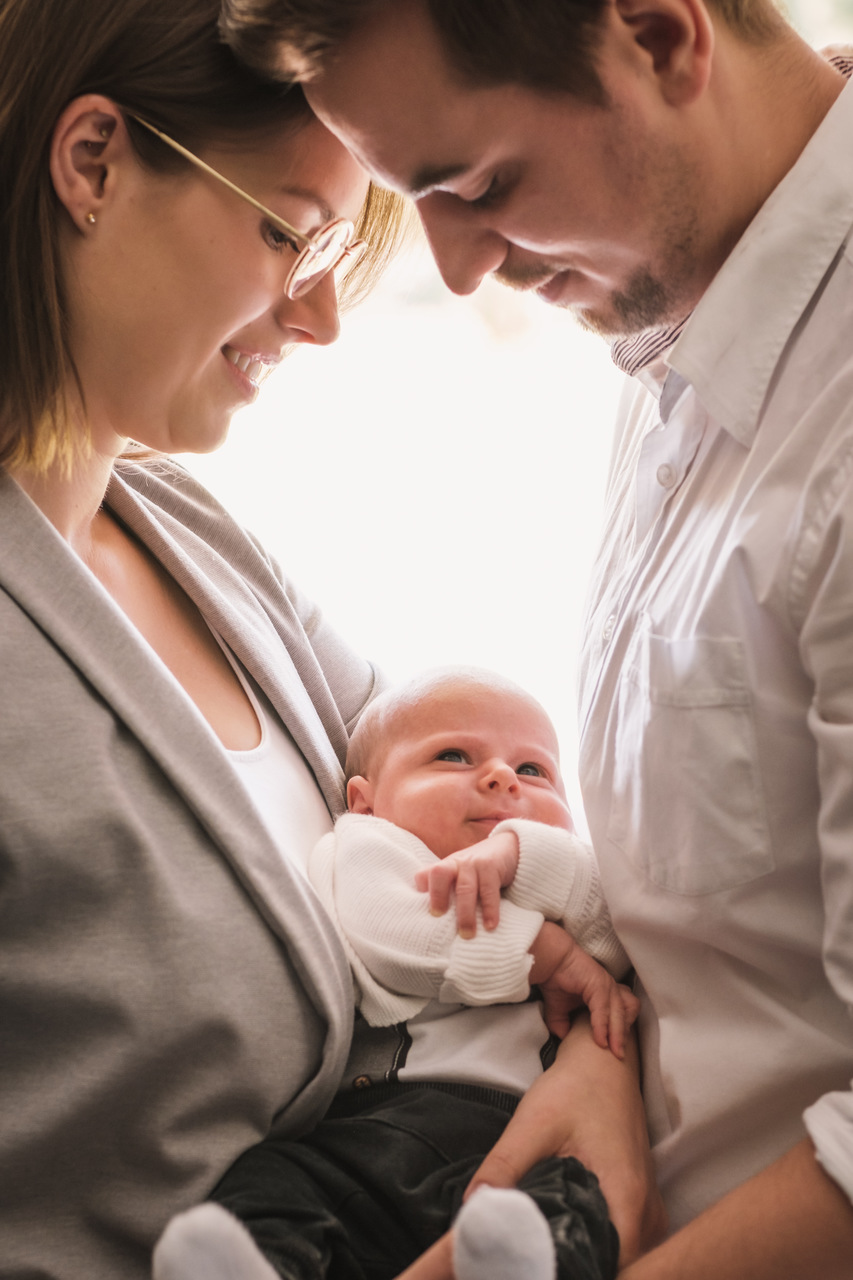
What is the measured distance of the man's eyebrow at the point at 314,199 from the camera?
1.34 meters

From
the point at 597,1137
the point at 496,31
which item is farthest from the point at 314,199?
the point at 597,1137

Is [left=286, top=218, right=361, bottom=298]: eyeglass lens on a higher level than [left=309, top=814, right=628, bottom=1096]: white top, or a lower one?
higher

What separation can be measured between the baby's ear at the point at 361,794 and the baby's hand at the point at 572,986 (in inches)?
15.3

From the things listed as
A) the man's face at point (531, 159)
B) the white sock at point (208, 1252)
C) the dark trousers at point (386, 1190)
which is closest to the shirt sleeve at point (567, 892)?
the dark trousers at point (386, 1190)

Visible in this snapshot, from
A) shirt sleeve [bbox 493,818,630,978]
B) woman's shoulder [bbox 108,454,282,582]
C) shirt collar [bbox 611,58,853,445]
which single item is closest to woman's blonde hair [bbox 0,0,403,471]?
woman's shoulder [bbox 108,454,282,582]

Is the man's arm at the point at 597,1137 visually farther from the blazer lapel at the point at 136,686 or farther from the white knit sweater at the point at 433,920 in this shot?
the blazer lapel at the point at 136,686

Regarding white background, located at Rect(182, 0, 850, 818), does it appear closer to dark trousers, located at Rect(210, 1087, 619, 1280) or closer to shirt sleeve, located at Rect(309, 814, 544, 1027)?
shirt sleeve, located at Rect(309, 814, 544, 1027)

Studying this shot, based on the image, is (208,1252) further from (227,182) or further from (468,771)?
(227,182)

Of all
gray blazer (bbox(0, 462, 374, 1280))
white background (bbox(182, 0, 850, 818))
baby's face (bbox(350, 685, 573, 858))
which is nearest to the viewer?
gray blazer (bbox(0, 462, 374, 1280))

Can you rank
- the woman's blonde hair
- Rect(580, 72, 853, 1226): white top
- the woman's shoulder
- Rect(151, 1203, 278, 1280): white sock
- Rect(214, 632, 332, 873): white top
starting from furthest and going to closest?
the woman's shoulder
Rect(214, 632, 332, 873): white top
the woman's blonde hair
Rect(580, 72, 853, 1226): white top
Rect(151, 1203, 278, 1280): white sock

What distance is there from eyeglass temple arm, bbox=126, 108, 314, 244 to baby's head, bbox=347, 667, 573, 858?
74 cm

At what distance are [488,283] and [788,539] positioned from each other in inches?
60.8

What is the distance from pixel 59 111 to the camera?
1.24 metres

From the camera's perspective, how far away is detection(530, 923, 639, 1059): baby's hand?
4.34ft
